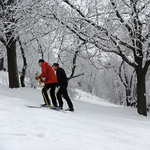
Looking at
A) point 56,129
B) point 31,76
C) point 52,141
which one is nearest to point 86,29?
point 56,129

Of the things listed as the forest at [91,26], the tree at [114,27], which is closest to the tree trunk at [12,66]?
the forest at [91,26]

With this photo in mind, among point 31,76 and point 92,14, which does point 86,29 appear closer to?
point 92,14

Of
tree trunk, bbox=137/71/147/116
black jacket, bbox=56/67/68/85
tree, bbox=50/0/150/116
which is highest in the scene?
tree, bbox=50/0/150/116

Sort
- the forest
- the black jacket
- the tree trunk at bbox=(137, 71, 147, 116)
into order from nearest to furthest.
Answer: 1. the black jacket
2. the forest
3. the tree trunk at bbox=(137, 71, 147, 116)

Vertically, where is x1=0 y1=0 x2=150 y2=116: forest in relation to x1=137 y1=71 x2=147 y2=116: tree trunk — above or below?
above

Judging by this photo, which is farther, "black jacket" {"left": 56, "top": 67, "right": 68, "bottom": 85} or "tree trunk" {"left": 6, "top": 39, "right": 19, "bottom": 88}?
"tree trunk" {"left": 6, "top": 39, "right": 19, "bottom": 88}

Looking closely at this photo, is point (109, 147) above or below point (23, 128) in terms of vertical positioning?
below

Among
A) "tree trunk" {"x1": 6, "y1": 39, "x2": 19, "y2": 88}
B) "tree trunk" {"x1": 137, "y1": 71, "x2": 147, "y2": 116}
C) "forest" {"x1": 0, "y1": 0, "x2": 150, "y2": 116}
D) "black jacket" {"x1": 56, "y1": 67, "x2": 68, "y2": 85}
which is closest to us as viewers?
"black jacket" {"x1": 56, "y1": 67, "x2": 68, "y2": 85}

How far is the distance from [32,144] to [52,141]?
0.37m

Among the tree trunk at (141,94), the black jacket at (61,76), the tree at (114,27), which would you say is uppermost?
the tree at (114,27)

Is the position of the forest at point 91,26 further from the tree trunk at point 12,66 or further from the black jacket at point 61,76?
the black jacket at point 61,76

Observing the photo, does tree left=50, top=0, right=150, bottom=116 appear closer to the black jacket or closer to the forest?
the forest

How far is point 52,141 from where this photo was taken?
2572mm

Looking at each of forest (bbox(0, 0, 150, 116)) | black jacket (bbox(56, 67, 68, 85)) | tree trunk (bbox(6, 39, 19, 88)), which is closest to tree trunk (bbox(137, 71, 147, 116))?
forest (bbox(0, 0, 150, 116))
